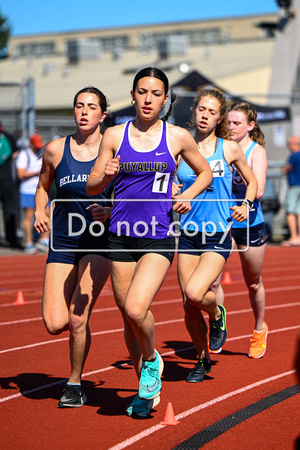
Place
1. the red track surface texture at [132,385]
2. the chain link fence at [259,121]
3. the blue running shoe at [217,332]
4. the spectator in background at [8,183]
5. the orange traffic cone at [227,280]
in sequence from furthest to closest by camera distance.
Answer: the chain link fence at [259,121], the spectator in background at [8,183], the orange traffic cone at [227,280], the blue running shoe at [217,332], the red track surface texture at [132,385]

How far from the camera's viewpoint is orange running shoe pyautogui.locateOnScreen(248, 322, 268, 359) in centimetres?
687

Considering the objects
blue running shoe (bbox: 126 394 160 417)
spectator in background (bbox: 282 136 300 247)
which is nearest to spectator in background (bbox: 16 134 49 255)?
spectator in background (bbox: 282 136 300 247)

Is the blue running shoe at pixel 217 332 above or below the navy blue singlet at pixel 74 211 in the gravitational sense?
below

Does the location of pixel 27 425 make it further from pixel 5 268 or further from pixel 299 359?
pixel 5 268

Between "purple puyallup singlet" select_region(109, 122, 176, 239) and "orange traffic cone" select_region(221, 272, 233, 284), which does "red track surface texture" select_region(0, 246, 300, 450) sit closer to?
"purple puyallup singlet" select_region(109, 122, 176, 239)

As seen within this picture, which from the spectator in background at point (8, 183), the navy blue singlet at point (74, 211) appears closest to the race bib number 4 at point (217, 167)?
the navy blue singlet at point (74, 211)

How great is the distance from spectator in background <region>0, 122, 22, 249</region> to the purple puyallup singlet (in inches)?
418

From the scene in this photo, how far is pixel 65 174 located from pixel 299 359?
3132mm

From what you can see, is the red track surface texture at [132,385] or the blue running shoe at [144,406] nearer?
the red track surface texture at [132,385]

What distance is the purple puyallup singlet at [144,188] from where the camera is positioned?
484 cm

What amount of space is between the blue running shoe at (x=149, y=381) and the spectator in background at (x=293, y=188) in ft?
41.3

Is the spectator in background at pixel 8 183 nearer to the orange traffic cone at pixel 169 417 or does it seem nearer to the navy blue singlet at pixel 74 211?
the navy blue singlet at pixel 74 211

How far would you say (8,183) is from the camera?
15.6 metres

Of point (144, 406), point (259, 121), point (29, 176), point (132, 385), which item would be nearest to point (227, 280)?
point (29, 176)
